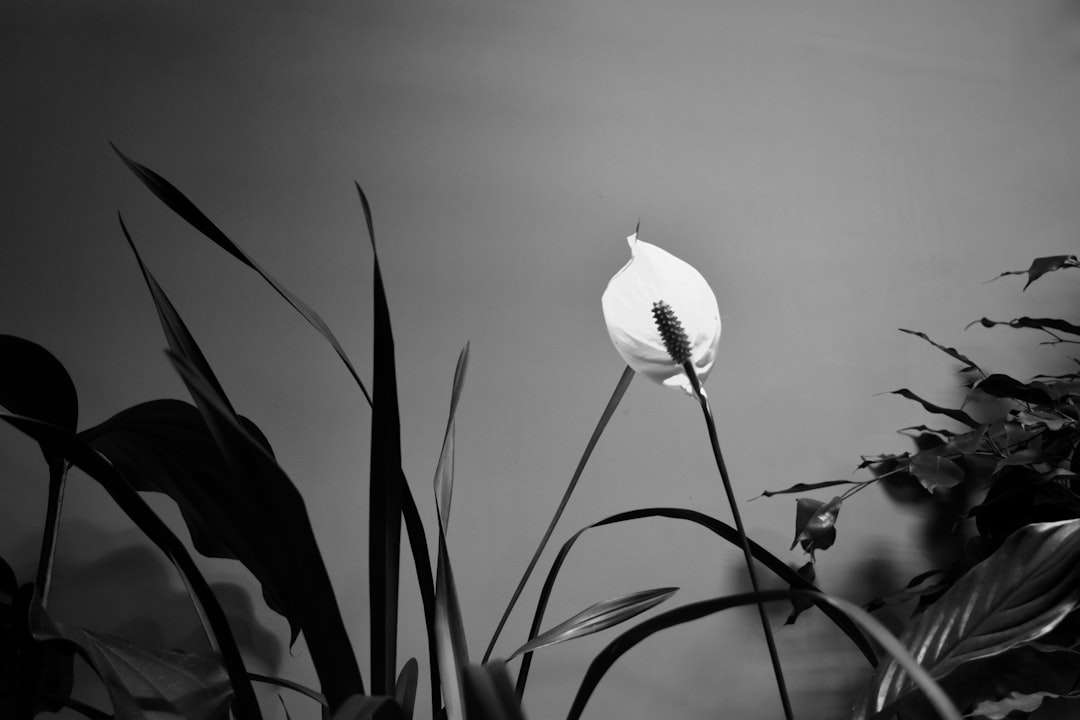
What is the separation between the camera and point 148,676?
473 millimetres

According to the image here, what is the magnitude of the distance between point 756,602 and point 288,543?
26 centimetres

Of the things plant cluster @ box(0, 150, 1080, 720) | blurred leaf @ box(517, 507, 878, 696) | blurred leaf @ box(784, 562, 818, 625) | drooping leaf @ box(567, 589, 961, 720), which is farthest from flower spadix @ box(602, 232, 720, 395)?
blurred leaf @ box(784, 562, 818, 625)

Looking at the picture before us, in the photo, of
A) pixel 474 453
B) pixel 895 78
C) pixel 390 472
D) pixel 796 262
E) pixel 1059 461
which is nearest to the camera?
pixel 390 472

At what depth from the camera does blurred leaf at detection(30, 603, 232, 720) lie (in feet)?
1.42

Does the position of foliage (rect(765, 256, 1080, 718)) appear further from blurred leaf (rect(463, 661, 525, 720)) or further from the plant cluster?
blurred leaf (rect(463, 661, 525, 720))

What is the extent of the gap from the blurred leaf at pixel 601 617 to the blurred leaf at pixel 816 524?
0.70 feet

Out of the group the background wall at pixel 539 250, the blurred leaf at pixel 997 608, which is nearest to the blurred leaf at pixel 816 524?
the background wall at pixel 539 250

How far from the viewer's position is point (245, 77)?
105cm

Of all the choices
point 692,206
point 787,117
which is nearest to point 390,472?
point 692,206

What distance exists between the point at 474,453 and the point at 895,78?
34.6 inches

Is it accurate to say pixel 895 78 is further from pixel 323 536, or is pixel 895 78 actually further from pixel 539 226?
pixel 323 536

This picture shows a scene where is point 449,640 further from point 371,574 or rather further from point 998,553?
point 998,553

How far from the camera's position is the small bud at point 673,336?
597 millimetres

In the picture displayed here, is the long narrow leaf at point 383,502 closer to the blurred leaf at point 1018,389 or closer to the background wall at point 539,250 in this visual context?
the background wall at point 539,250
